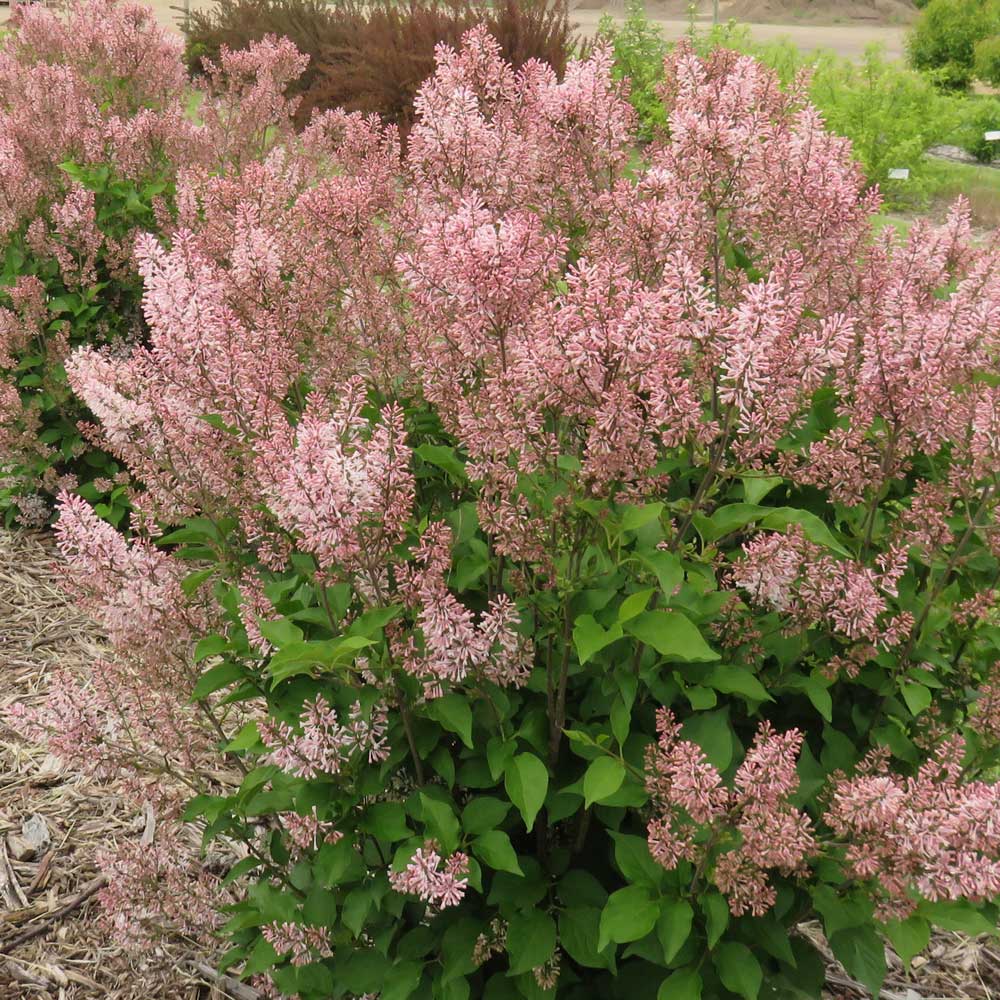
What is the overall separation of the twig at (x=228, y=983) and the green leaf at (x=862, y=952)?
186cm

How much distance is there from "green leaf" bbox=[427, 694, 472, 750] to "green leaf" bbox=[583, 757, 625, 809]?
258mm

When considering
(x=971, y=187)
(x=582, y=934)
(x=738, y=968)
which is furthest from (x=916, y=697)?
(x=971, y=187)

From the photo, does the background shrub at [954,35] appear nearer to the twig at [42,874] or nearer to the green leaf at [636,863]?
the twig at [42,874]

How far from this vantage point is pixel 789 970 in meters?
2.41

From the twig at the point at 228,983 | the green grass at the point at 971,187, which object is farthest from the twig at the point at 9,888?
the green grass at the point at 971,187

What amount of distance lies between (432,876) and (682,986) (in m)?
0.57

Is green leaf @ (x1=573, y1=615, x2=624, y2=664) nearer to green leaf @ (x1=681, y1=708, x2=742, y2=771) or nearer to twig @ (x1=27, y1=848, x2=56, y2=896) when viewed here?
green leaf @ (x1=681, y1=708, x2=742, y2=771)

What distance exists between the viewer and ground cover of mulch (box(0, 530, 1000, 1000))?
10.5 ft

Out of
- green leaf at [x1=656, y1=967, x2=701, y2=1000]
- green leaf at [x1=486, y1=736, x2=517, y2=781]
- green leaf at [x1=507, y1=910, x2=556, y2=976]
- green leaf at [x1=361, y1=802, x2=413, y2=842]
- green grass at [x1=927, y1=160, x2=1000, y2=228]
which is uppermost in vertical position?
green leaf at [x1=486, y1=736, x2=517, y2=781]

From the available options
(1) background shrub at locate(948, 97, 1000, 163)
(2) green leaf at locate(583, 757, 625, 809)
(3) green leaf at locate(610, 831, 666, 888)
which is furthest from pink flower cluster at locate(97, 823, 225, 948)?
(1) background shrub at locate(948, 97, 1000, 163)

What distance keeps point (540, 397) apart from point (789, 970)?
5.14ft

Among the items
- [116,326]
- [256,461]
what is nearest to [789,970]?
[256,461]

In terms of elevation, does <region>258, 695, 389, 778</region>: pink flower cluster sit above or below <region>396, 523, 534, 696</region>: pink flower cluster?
below

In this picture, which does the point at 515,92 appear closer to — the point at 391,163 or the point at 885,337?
the point at 391,163
